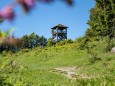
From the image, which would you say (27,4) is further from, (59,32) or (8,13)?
(59,32)

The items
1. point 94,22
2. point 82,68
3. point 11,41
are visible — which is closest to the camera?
point 11,41

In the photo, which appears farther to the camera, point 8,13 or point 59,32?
point 59,32

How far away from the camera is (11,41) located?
3.58 feet

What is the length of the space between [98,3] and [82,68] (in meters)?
14.8

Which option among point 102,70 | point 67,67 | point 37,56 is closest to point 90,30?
point 37,56

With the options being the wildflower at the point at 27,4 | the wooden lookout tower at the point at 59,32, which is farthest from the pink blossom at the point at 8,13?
the wooden lookout tower at the point at 59,32

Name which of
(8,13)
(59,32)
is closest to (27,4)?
(8,13)

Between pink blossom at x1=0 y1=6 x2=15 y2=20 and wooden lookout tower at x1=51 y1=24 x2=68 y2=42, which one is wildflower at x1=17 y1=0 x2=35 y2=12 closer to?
pink blossom at x1=0 y1=6 x2=15 y2=20

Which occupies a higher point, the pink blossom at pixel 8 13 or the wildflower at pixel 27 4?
the wildflower at pixel 27 4

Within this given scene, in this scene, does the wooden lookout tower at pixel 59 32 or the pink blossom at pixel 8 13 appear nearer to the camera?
the pink blossom at pixel 8 13

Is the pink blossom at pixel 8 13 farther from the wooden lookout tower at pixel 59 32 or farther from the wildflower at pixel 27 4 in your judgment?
the wooden lookout tower at pixel 59 32

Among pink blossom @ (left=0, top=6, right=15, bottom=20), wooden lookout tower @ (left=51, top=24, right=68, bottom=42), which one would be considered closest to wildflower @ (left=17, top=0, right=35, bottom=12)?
pink blossom @ (left=0, top=6, right=15, bottom=20)

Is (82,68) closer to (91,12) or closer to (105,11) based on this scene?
(105,11)

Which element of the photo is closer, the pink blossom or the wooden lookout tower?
the pink blossom
